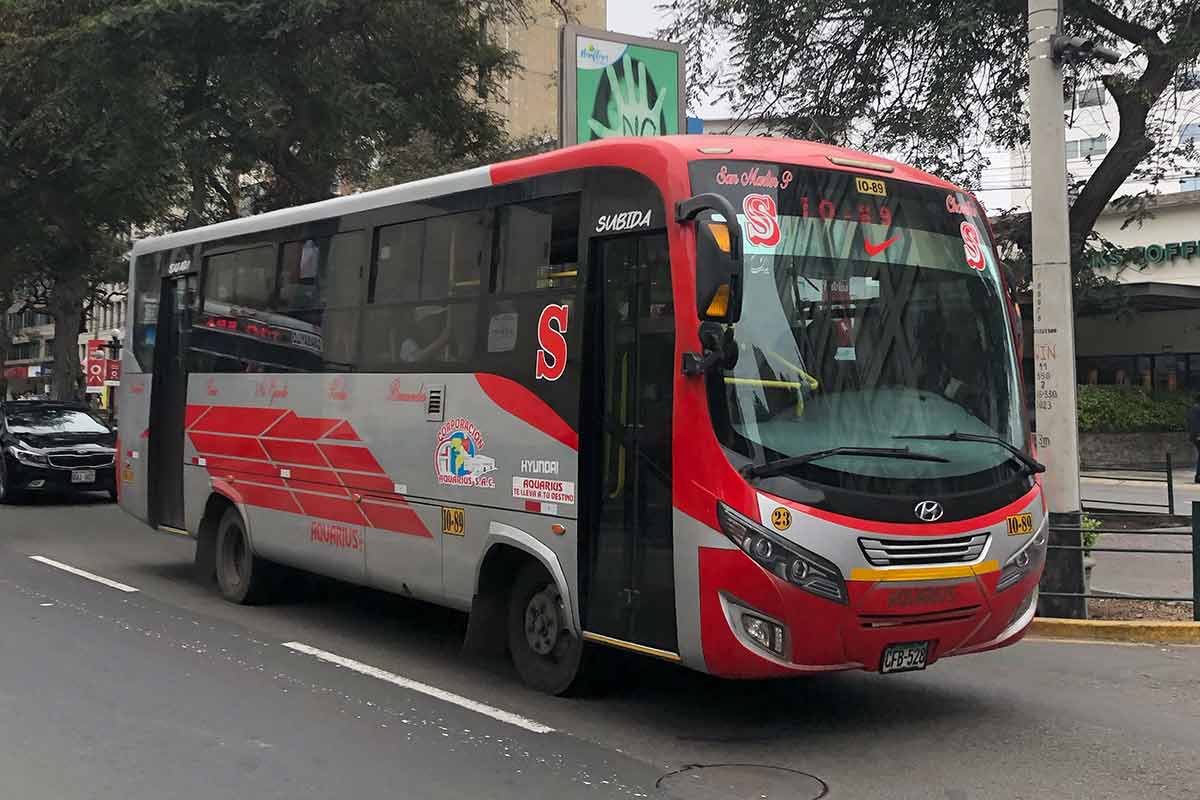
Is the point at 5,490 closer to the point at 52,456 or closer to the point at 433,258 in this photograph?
the point at 52,456

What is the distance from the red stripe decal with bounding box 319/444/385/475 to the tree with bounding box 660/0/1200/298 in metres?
9.91

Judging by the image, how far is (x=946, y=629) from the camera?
663 cm

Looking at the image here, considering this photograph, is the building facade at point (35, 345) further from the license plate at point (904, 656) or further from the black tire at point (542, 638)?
the license plate at point (904, 656)

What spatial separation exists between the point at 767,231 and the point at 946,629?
7.45 ft

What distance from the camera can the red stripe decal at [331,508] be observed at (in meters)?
9.35

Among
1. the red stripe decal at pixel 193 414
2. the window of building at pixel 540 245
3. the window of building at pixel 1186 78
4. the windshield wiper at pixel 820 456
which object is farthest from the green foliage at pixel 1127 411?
the windshield wiper at pixel 820 456

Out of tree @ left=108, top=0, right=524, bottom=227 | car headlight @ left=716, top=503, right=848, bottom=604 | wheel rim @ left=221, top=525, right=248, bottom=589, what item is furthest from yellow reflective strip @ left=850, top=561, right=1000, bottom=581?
tree @ left=108, top=0, right=524, bottom=227

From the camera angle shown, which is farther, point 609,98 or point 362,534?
point 609,98

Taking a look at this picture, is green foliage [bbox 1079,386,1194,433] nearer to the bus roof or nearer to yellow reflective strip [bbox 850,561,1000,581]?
the bus roof

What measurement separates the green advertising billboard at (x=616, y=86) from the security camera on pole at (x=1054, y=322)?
18.3 ft

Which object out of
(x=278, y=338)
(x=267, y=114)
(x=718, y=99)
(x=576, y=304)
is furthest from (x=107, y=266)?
(x=576, y=304)

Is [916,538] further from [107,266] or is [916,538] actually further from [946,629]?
[107,266]

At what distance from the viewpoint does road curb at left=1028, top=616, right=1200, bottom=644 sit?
9773 millimetres

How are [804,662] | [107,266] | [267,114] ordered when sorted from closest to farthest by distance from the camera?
1. [804,662]
2. [267,114]
3. [107,266]
